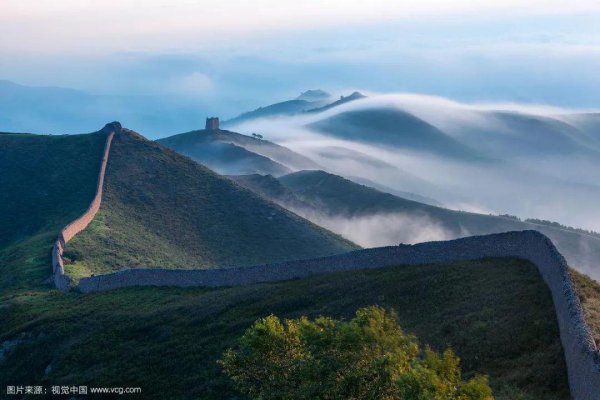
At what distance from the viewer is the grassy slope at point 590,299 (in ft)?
90.8

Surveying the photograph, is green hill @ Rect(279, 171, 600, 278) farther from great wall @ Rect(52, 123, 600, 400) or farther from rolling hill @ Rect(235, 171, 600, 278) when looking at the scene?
great wall @ Rect(52, 123, 600, 400)

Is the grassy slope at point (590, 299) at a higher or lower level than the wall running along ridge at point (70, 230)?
higher

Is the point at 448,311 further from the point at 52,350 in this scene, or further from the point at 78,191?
the point at 78,191

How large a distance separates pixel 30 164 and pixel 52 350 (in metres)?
66.9

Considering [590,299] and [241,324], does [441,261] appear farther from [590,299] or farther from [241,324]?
[590,299]

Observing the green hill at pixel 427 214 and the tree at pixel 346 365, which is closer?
Result: the tree at pixel 346 365

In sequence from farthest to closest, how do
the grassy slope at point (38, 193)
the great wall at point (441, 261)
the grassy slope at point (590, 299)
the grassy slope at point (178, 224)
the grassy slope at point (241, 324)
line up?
the grassy slope at point (178, 224) < the grassy slope at point (38, 193) < the grassy slope at point (241, 324) < the grassy slope at point (590, 299) < the great wall at point (441, 261)

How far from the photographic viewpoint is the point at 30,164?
111m

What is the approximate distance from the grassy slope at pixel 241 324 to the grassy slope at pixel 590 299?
1.40 metres

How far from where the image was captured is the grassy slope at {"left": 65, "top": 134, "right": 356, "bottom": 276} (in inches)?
3150

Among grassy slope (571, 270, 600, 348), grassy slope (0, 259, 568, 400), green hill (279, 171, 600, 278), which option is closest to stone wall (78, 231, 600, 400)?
grassy slope (571, 270, 600, 348)

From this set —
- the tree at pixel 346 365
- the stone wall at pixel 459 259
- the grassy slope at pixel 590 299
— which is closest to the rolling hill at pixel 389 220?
the stone wall at pixel 459 259

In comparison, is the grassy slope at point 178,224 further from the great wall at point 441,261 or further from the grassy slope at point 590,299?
the grassy slope at point 590,299

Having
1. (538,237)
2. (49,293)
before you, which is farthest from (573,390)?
(49,293)
